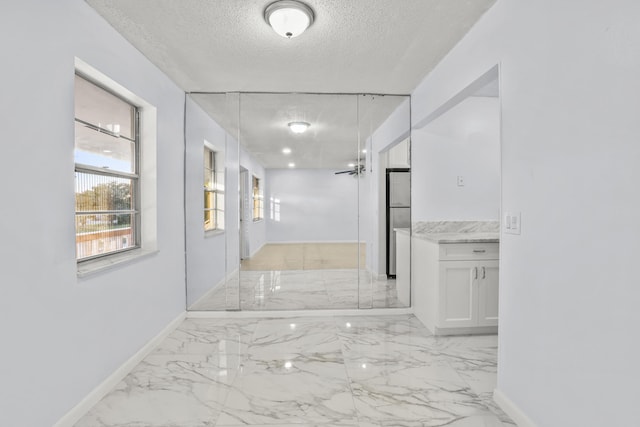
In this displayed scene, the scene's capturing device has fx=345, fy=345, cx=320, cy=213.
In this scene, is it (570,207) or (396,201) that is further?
(396,201)

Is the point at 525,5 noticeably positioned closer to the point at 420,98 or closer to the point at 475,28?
the point at 475,28

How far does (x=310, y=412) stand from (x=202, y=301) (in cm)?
233

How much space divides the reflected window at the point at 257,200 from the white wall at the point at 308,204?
0.67 meters

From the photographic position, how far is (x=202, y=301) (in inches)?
155

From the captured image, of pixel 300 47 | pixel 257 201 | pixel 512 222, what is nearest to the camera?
pixel 512 222

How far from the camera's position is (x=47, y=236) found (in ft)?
5.68

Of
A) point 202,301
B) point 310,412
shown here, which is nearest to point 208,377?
point 310,412

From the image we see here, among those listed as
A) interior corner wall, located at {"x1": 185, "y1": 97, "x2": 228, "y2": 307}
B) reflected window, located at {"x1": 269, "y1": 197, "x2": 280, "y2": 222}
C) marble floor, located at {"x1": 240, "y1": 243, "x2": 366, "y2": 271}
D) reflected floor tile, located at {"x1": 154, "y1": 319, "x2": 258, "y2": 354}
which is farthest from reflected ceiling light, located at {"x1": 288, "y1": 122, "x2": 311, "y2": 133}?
reflected window, located at {"x1": 269, "y1": 197, "x2": 280, "y2": 222}

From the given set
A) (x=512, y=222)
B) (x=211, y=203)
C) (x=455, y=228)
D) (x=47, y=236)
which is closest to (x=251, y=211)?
(x=211, y=203)

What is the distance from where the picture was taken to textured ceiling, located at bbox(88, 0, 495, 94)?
2150 mm

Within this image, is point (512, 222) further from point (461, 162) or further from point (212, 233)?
point (212, 233)

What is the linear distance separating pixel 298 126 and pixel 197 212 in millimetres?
1805

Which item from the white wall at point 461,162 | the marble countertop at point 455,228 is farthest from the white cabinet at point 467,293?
the white wall at point 461,162

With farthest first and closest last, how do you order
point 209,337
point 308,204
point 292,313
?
point 308,204, point 292,313, point 209,337
